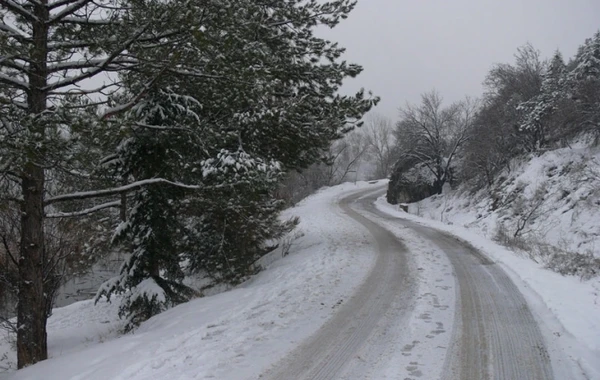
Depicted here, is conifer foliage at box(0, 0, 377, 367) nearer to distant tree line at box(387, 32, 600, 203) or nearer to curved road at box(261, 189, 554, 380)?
curved road at box(261, 189, 554, 380)

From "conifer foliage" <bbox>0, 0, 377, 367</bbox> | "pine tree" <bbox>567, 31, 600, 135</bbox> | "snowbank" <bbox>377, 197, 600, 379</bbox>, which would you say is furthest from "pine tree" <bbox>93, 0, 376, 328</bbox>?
"pine tree" <bbox>567, 31, 600, 135</bbox>

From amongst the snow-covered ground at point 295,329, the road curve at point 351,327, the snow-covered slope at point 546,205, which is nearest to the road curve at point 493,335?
the snow-covered ground at point 295,329

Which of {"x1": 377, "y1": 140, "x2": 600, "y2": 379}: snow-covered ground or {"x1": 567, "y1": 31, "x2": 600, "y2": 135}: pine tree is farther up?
{"x1": 567, "y1": 31, "x2": 600, "y2": 135}: pine tree

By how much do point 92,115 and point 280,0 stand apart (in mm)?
6930

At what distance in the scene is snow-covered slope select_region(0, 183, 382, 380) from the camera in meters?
4.48

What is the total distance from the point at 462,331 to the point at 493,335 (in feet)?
1.17

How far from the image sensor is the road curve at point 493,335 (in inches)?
165

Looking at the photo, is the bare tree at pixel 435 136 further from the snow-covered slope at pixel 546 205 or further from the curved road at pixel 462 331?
the curved road at pixel 462 331

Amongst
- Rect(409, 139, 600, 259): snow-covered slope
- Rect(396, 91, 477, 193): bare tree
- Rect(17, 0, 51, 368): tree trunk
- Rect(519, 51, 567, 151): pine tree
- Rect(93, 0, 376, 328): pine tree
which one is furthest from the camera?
Rect(396, 91, 477, 193): bare tree

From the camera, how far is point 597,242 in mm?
11789

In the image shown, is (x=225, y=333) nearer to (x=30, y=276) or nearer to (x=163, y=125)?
(x=30, y=276)

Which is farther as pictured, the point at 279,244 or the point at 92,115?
the point at 279,244

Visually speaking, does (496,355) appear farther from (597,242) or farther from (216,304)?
(597,242)

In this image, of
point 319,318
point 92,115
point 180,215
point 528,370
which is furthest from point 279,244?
point 528,370
